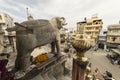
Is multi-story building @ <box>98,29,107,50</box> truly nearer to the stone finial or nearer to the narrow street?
the narrow street

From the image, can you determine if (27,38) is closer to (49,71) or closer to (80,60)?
(49,71)

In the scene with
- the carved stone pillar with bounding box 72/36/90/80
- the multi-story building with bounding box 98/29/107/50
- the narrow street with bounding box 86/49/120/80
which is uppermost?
the carved stone pillar with bounding box 72/36/90/80

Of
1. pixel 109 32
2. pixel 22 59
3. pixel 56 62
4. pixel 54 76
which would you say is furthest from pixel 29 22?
pixel 109 32

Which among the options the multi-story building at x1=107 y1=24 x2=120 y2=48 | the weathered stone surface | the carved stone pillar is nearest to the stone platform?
the weathered stone surface

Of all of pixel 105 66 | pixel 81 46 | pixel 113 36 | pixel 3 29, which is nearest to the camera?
pixel 81 46

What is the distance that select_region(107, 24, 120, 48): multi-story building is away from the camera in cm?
2392

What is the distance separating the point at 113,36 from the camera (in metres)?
25.0

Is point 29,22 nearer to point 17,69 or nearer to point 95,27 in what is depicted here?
point 17,69

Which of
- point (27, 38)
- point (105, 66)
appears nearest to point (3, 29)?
point (27, 38)

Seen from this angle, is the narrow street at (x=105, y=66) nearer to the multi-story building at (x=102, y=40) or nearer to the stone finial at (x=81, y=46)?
the multi-story building at (x=102, y=40)

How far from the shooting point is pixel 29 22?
314 centimetres

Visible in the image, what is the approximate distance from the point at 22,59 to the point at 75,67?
239cm

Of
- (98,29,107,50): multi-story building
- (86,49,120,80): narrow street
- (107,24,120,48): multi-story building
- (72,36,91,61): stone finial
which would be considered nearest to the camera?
(72,36,91,61): stone finial

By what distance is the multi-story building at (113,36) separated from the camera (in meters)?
23.9
